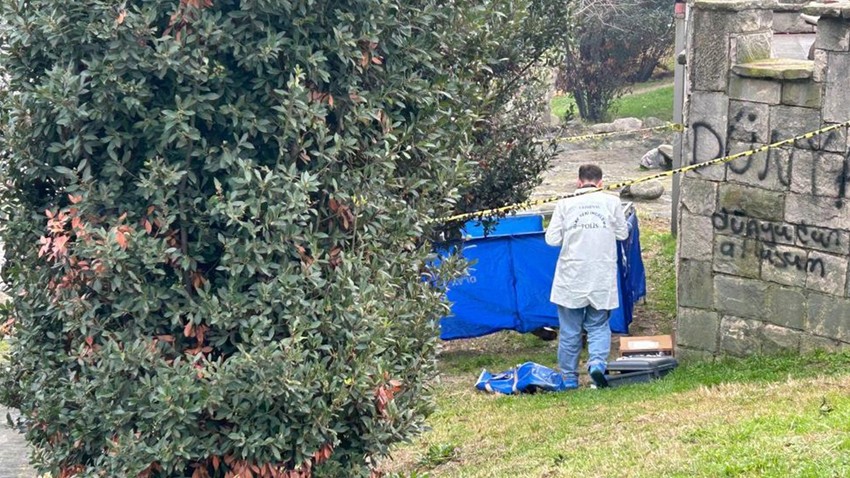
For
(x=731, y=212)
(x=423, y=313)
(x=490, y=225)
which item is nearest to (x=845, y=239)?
(x=731, y=212)

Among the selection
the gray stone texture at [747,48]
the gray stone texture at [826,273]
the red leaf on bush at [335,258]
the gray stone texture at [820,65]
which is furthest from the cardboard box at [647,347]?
the red leaf on bush at [335,258]

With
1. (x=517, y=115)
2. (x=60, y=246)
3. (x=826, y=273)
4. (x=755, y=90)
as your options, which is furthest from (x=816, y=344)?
(x=60, y=246)

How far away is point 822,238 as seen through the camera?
26.4ft

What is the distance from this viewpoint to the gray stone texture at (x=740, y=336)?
27.9ft

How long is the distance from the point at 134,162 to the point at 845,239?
521 centimetres

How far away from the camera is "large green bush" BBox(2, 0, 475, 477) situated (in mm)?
4301

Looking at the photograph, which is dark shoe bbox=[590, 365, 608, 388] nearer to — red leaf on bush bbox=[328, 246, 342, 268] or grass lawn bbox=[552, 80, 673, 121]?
red leaf on bush bbox=[328, 246, 342, 268]

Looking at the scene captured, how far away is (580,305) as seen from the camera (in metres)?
9.27

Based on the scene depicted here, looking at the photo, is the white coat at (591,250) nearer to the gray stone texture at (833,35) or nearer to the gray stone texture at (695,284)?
the gray stone texture at (695,284)

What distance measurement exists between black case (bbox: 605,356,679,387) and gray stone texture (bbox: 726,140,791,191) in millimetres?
1451

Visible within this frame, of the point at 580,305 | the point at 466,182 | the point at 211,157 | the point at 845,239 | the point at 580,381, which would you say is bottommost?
the point at 580,381

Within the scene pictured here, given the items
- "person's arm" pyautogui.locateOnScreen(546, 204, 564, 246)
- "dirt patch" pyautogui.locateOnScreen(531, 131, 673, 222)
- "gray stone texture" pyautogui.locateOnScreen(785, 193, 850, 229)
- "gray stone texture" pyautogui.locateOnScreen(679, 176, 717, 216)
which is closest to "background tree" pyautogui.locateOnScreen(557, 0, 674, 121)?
"dirt patch" pyautogui.locateOnScreen(531, 131, 673, 222)

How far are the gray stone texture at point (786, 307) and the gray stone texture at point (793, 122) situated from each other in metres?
1.02

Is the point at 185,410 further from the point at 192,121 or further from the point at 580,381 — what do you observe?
the point at 580,381
